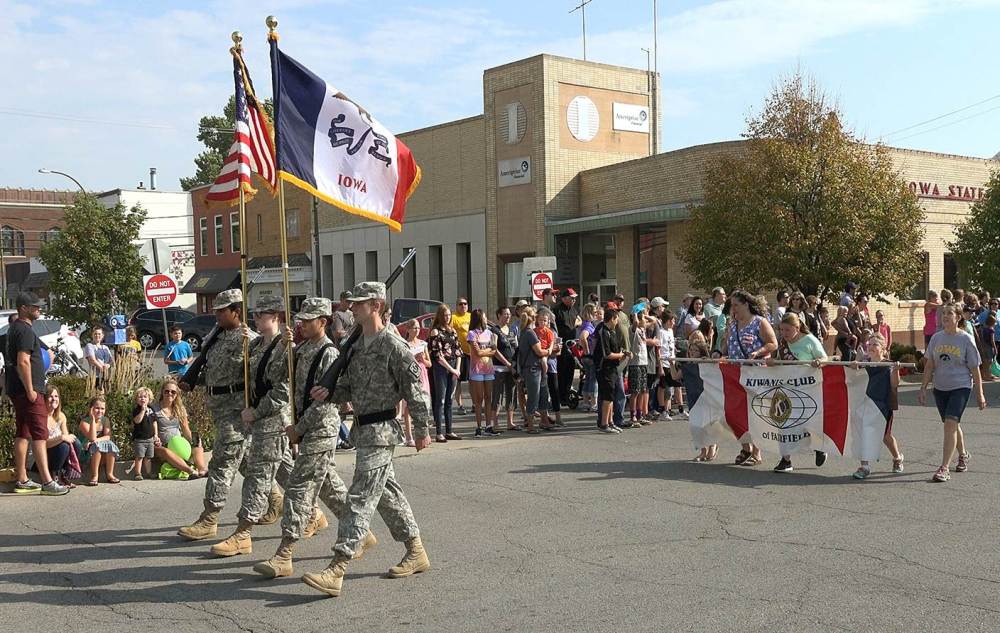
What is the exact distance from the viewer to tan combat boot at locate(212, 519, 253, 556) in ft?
23.6

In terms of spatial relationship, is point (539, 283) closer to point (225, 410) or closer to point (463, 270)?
point (225, 410)

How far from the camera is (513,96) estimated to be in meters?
36.0

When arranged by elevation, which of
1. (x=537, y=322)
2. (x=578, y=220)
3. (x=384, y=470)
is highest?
(x=578, y=220)

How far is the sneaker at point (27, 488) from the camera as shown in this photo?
9859 mm

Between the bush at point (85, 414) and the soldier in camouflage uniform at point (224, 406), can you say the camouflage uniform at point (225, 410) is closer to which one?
the soldier in camouflage uniform at point (224, 406)

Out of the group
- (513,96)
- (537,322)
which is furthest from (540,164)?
(537,322)

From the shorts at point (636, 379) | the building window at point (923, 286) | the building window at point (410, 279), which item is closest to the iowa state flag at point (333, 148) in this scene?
the shorts at point (636, 379)

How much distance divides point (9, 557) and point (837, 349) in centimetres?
1527

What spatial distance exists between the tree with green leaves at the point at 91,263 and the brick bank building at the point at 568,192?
11.1 meters

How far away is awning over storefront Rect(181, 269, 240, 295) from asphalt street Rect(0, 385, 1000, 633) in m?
43.3

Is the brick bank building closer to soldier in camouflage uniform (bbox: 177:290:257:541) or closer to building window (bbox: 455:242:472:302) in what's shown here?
building window (bbox: 455:242:472:302)

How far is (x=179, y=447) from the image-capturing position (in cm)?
1077

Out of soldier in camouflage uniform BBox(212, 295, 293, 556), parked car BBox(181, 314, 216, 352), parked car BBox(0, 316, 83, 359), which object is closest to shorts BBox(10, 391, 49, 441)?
soldier in camouflage uniform BBox(212, 295, 293, 556)

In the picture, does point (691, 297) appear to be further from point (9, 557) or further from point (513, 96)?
point (513, 96)
